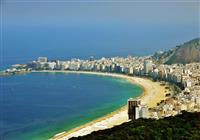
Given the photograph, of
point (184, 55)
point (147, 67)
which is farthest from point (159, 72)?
point (184, 55)

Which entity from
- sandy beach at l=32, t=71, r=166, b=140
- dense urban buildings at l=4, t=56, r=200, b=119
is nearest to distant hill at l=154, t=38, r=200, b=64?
dense urban buildings at l=4, t=56, r=200, b=119

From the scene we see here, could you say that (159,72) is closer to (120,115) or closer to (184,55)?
(184,55)

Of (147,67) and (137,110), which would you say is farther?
(147,67)

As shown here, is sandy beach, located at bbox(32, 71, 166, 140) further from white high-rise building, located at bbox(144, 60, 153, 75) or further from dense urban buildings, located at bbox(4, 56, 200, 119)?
white high-rise building, located at bbox(144, 60, 153, 75)

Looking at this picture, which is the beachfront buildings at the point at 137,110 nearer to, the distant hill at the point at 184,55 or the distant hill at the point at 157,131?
the distant hill at the point at 157,131

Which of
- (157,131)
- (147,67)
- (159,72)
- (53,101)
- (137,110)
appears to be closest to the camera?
(157,131)

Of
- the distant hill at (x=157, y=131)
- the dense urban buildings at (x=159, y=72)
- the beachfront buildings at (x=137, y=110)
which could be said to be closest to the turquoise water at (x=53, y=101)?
the dense urban buildings at (x=159, y=72)

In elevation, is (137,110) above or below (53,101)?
above

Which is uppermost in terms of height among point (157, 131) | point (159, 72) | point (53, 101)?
point (159, 72)

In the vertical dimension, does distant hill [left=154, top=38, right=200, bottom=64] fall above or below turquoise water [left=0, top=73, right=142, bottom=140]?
above
